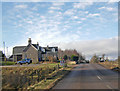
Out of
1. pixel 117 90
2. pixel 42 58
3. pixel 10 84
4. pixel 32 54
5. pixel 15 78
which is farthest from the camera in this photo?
pixel 42 58

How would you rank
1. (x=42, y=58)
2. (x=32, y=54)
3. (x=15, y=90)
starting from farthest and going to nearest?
1. (x=42, y=58)
2. (x=32, y=54)
3. (x=15, y=90)

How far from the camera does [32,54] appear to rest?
6281 centimetres

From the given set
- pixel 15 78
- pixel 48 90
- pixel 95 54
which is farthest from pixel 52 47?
pixel 48 90

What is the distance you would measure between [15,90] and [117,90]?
10228 millimetres

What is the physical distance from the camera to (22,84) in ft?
61.2

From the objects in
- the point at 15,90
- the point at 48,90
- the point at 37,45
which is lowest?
the point at 15,90

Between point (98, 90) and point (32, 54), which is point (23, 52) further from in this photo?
point (98, 90)

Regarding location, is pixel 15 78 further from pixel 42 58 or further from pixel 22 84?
pixel 42 58

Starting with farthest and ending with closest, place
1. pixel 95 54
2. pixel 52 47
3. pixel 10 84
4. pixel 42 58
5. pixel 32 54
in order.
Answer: pixel 95 54 < pixel 52 47 < pixel 42 58 < pixel 32 54 < pixel 10 84

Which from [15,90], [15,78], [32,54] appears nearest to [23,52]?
[32,54]

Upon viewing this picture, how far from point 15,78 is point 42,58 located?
4900 centimetres

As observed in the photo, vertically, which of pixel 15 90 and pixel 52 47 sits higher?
pixel 52 47

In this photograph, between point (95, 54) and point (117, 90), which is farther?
point (95, 54)

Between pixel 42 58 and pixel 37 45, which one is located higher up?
pixel 37 45
